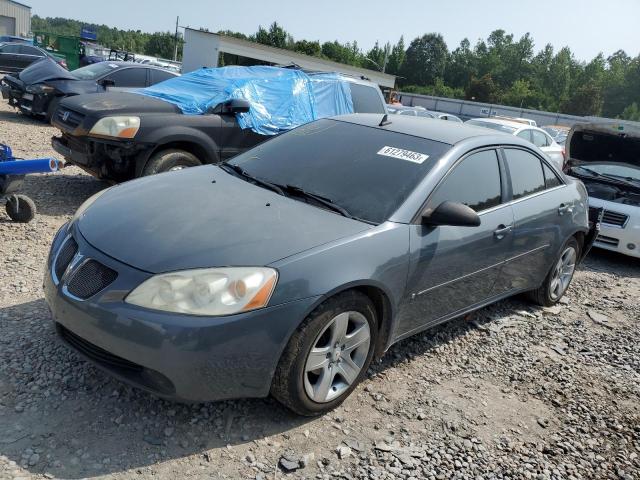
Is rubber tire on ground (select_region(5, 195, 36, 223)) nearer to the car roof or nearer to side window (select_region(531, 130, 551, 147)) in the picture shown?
the car roof

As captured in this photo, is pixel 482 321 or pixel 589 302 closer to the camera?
pixel 482 321

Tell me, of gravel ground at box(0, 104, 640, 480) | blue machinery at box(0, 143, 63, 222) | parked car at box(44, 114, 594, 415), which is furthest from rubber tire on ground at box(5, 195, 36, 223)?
parked car at box(44, 114, 594, 415)

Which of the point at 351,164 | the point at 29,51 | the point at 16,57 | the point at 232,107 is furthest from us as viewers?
the point at 29,51

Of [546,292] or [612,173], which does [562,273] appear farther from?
[612,173]

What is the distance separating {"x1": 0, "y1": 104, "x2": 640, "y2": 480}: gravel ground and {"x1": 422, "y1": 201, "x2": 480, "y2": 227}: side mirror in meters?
1.08

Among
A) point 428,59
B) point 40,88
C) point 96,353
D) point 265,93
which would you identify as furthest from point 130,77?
point 428,59

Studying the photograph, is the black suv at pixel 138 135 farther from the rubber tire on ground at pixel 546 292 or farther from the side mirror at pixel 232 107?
the rubber tire on ground at pixel 546 292

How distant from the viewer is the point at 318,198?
330cm

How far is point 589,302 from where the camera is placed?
551 centimetres

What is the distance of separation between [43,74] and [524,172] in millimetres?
10335

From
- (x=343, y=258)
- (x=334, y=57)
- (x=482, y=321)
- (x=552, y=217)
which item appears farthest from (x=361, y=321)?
(x=334, y=57)

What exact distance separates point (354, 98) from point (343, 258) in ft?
18.3

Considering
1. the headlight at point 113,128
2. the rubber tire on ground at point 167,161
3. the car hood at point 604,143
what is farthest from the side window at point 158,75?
the car hood at point 604,143

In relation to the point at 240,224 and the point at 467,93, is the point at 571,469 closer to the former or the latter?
the point at 240,224
